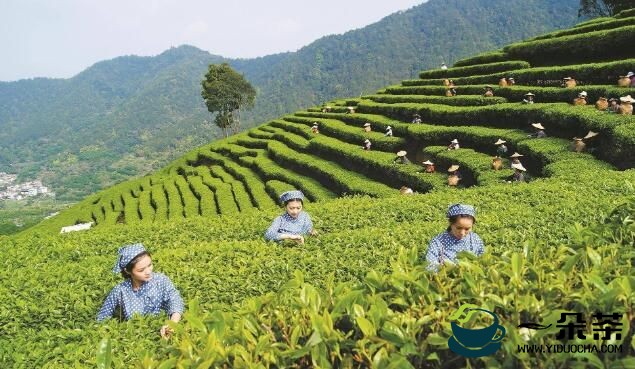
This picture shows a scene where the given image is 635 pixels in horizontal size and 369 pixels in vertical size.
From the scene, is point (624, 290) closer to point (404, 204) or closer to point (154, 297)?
point (154, 297)

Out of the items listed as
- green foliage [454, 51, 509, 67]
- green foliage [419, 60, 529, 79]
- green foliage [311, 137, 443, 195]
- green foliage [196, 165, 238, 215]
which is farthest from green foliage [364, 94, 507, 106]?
green foliage [196, 165, 238, 215]

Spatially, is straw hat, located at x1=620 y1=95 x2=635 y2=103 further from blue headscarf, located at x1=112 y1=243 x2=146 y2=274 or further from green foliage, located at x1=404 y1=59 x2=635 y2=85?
blue headscarf, located at x1=112 y1=243 x2=146 y2=274

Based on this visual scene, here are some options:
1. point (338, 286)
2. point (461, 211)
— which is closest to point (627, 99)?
point (461, 211)

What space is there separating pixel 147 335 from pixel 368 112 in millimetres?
28184

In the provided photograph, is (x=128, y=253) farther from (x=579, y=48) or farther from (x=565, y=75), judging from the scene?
(x=579, y=48)

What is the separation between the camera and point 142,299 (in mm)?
5223

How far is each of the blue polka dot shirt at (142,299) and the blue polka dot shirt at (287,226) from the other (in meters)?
2.51

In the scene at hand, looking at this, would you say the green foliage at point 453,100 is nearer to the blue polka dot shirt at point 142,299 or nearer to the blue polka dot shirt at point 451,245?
the blue polka dot shirt at point 451,245

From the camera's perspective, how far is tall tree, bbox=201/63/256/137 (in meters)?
56.8

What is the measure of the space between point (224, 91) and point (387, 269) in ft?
178

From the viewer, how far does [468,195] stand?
10.9 meters

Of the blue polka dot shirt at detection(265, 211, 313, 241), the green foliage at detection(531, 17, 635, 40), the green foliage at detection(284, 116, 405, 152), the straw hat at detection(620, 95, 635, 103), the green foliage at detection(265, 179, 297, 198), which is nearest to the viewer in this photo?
the blue polka dot shirt at detection(265, 211, 313, 241)

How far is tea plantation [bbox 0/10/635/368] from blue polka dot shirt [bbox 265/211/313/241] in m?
0.26

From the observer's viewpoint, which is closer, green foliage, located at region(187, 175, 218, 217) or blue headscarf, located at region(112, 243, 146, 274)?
blue headscarf, located at region(112, 243, 146, 274)
